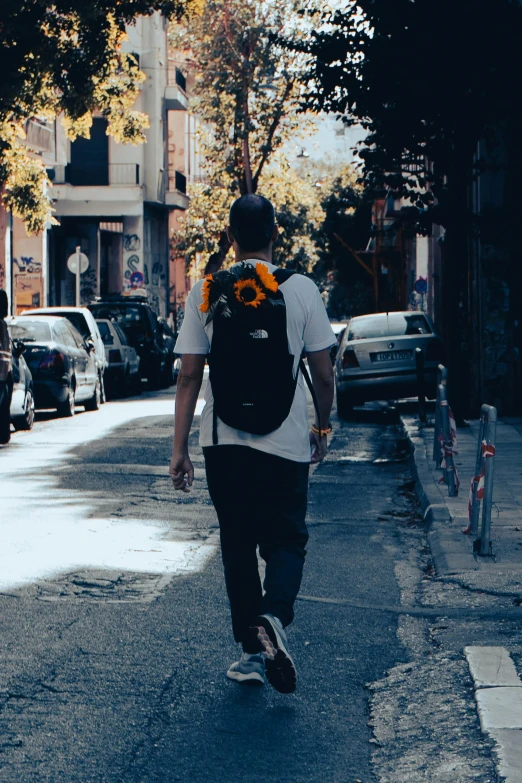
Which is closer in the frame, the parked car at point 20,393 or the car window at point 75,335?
the parked car at point 20,393

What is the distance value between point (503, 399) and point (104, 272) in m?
34.1

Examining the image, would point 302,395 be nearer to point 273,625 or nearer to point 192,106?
point 273,625

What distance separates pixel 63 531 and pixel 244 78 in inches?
1491

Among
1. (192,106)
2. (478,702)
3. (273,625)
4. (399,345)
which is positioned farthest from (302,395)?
(192,106)

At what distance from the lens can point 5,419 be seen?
16.6 m

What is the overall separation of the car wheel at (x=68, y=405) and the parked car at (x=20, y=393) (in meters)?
2.10

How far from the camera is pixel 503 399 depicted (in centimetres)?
1938

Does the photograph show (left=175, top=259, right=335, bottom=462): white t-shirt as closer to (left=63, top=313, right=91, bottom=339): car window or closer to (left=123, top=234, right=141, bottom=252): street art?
(left=63, top=313, right=91, bottom=339): car window

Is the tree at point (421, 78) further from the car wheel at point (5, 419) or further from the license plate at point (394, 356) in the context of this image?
the car wheel at point (5, 419)

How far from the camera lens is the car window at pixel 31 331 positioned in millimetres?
21359

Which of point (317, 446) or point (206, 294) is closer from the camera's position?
point (206, 294)

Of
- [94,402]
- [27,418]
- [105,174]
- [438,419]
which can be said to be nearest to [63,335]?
[94,402]

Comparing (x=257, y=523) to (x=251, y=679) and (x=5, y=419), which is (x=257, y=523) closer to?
(x=251, y=679)

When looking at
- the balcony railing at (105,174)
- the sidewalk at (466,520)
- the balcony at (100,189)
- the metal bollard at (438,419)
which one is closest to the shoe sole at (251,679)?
the sidewalk at (466,520)
